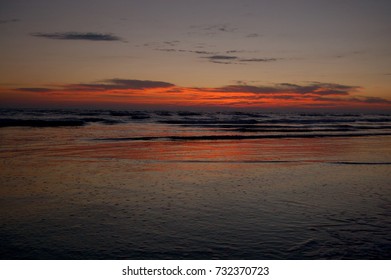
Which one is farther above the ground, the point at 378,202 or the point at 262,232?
the point at 378,202

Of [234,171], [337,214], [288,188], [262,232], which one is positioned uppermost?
[234,171]

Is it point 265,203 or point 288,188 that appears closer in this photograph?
point 265,203

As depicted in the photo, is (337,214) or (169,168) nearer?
(337,214)

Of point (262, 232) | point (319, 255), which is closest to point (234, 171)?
point (262, 232)

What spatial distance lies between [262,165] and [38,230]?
802cm

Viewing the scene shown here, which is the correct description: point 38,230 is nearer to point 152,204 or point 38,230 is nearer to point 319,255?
point 152,204

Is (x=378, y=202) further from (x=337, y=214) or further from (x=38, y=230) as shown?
(x=38, y=230)

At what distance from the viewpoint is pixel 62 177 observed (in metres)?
10.1

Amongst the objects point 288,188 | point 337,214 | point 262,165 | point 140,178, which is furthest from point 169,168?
point 337,214

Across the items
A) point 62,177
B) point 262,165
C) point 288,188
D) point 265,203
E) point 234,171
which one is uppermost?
point 262,165
